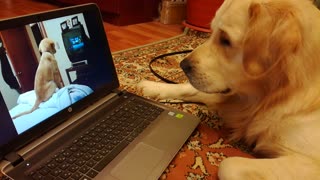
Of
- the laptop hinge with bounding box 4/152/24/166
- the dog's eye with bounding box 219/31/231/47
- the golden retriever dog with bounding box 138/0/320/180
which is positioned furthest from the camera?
the dog's eye with bounding box 219/31/231/47

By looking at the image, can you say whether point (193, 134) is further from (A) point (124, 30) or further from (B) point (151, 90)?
(A) point (124, 30)

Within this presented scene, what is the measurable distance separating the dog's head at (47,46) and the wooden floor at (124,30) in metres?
1.04

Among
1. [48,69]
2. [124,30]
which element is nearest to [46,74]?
[48,69]

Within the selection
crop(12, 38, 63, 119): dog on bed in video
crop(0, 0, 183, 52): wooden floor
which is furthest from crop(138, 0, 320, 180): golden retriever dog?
crop(0, 0, 183, 52): wooden floor

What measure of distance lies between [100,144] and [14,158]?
8.0 inches

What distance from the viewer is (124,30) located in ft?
8.09

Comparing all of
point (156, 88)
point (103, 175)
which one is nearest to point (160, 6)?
point (156, 88)

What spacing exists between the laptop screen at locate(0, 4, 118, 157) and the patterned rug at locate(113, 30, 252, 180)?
1.08ft

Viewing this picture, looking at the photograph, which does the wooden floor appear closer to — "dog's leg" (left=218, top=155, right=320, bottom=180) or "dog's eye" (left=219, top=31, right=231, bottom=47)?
"dog's eye" (left=219, top=31, right=231, bottom=47)

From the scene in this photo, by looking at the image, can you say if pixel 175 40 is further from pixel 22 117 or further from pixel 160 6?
pixel 22 117

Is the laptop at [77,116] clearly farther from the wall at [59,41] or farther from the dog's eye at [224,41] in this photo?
the dog's eye at [224,41]

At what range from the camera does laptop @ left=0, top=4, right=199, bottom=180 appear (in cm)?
66

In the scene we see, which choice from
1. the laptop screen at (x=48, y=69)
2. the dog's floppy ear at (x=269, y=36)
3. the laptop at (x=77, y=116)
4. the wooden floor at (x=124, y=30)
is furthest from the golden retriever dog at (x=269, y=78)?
the wooden floor at (x=124, y=30)

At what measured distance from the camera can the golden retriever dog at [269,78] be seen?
2.46ft
